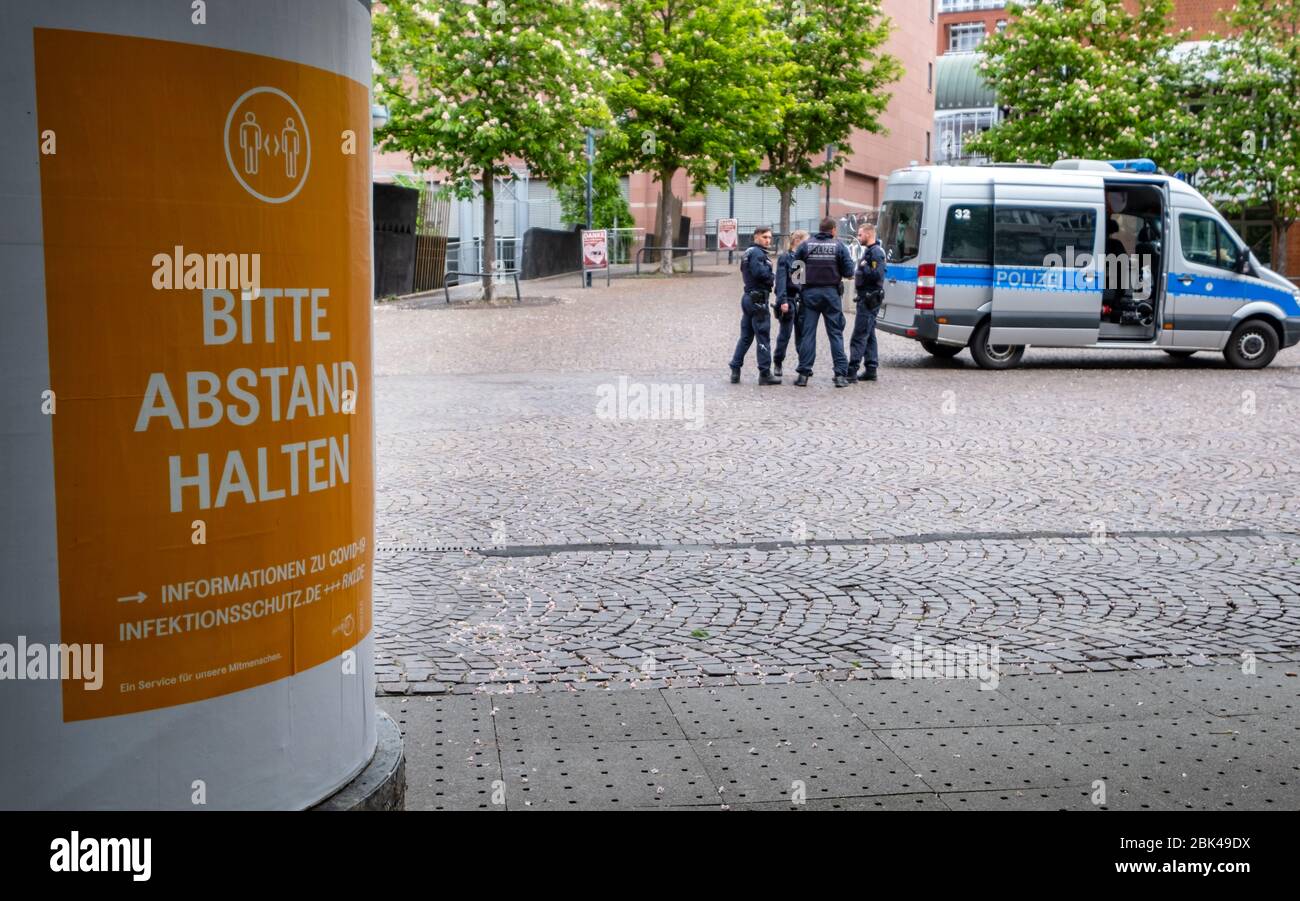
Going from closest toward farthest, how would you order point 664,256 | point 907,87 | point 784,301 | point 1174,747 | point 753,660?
point 1174,747 → point 753,660 → point 784,301 → point 664,256 → point 907,87

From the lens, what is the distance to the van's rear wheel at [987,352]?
1855cm

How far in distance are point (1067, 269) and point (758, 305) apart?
192 inches

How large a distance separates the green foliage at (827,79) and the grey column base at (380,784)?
48369mm

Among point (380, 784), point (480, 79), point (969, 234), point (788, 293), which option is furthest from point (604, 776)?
point (480, 79)

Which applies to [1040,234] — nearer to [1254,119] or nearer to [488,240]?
[488,240]

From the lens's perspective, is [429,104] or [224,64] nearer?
[224,64]

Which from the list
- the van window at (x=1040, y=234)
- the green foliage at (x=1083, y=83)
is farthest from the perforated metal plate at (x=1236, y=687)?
the green foliage at (x=1083, y=83)

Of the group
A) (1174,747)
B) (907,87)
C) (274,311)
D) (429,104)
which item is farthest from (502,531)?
(907,87)

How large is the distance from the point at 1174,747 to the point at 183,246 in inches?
138

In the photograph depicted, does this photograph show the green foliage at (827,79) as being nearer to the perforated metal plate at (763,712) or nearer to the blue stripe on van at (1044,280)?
the blue stripe on van at (1044,280)

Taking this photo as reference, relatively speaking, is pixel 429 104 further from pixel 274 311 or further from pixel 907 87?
pixel 907 87

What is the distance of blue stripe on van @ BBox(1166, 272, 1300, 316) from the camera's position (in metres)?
19.1

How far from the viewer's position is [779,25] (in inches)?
2032

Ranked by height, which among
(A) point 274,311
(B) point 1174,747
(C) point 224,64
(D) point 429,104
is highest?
(D) point 429,104
